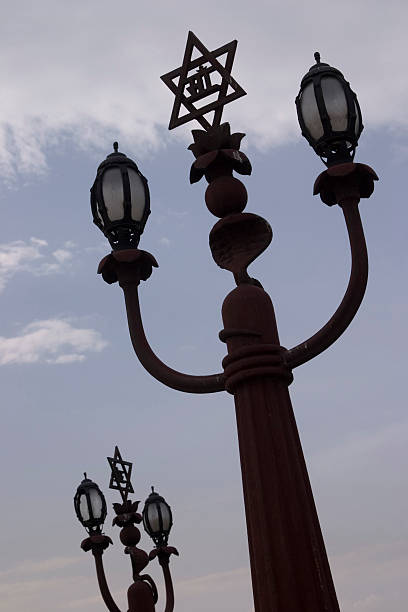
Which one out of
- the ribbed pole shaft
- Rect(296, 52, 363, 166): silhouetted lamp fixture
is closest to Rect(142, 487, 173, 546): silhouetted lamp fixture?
the ribbed pole shaft

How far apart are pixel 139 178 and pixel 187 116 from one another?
1.94 ft

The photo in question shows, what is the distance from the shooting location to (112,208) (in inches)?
199

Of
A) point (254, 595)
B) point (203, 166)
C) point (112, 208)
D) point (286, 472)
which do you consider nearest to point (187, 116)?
point (203, 166)

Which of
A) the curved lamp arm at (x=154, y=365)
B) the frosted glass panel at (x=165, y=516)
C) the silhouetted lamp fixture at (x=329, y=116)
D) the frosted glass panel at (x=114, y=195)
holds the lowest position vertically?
the curved lamp arm at (x=154, y=365)

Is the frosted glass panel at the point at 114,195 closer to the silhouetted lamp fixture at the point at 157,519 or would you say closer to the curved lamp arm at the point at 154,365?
the curved lamp arm at the point at 154,365

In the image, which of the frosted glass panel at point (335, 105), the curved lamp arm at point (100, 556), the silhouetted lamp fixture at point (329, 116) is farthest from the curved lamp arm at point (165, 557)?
the frosted glass panel at point (335, 105)

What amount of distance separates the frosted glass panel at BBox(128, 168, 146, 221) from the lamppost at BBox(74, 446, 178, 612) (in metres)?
5.86

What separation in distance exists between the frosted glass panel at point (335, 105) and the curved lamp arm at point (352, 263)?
0.26 m

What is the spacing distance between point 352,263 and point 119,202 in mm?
1683

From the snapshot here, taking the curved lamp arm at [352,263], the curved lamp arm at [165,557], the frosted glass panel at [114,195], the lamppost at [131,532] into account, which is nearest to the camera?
the curved lamp arm at [352,263]

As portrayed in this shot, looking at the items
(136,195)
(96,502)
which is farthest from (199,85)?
(96,502)

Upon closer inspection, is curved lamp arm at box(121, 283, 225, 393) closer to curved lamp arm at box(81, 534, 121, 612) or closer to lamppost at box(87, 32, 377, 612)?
lamppost at box(87, 32, 377, 612)

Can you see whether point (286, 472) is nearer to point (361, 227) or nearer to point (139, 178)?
point (361, 227)

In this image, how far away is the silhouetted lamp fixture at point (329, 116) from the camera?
4.38 meters
